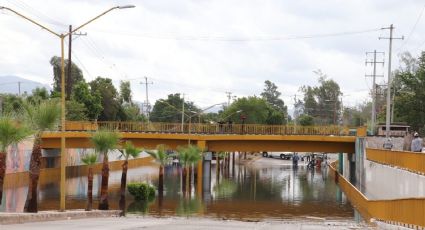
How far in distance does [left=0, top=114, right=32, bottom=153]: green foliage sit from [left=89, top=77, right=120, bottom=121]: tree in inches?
3331

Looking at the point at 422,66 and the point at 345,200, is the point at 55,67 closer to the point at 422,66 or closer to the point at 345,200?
the point at 422,66

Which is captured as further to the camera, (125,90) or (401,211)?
(125,90)

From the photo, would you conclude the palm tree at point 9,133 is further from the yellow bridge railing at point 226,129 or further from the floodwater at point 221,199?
the yellow bridge railing at point 226,129

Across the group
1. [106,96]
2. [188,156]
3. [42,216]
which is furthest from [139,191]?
[106,96]

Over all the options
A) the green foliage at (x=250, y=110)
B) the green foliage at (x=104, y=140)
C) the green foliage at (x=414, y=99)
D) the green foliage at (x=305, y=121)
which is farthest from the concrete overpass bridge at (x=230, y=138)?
the green foliage at (x=305, y=121)

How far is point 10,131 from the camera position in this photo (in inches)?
1185

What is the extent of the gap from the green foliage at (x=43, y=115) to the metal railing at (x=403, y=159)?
55.5 ft

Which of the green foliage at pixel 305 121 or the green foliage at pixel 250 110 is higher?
the green foliage at pixel 250 110

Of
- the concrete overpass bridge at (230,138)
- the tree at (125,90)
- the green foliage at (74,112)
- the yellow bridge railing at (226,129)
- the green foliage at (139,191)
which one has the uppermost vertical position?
the tree at (125,90)

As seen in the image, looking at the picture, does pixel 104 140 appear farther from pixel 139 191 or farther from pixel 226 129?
pixel 226 129

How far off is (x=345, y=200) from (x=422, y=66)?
28188mm

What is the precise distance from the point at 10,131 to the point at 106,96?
290 ft

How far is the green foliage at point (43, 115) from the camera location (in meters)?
32.0

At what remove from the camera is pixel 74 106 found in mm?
90250
